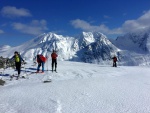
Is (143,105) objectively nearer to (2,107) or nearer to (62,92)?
(62,92)

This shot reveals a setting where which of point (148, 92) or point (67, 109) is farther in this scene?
point (148, 92)

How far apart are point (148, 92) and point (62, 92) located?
507 cm

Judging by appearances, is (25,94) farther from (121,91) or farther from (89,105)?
(121,91)

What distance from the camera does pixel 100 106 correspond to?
11008 mm

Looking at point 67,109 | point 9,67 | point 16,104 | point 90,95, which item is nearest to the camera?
point 67,109

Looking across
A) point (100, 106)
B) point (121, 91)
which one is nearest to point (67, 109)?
point (100, 106)

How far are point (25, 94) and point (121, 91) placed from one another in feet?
18.7

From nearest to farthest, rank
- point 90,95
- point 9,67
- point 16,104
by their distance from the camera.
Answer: point 16,104, point 90,95, point 9,67

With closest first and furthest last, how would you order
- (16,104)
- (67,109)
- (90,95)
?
(67,109) < (16,104) < (90,95)

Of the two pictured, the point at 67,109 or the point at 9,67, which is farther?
the point at 9,67

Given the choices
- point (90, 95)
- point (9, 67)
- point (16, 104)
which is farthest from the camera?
point (9, 67)

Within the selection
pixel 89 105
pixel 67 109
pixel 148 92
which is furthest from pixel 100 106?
pixel 148 92

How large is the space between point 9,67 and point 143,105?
1891 cm

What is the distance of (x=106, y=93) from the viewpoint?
13.1 meters
